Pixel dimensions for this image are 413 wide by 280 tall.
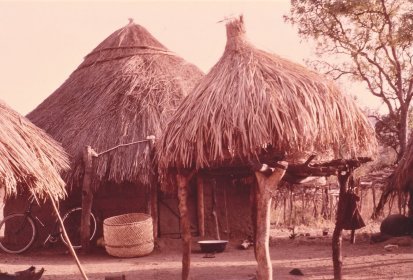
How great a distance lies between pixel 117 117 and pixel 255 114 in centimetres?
616

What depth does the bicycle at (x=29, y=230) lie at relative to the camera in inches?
414

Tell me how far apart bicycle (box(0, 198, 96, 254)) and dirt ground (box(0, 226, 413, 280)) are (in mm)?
317

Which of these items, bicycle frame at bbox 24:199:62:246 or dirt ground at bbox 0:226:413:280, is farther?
bicycle frame at bbox 24:199:62:246

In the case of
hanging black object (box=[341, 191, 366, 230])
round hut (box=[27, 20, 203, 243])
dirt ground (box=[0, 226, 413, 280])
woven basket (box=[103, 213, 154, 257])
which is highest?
round hut (box=[27, 20, 203, 243])

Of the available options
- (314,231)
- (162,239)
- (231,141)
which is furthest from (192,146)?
(314,231)

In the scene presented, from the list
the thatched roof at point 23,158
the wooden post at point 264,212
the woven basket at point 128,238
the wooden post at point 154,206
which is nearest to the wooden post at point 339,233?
the wooden post at point 264,212

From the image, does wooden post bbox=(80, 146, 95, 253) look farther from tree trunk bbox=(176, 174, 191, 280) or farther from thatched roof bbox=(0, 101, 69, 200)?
tree trunk bbox=(176, 174, 191, 280)

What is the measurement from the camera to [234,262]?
8812 mm

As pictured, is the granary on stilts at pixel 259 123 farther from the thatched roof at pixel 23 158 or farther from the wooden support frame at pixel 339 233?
the thatched roof at pixel 23 158

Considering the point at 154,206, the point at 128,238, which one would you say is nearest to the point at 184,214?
the point at 128,238

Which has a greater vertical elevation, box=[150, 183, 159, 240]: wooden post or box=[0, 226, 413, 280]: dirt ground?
box=[150, 183, 159, 240]: wooden post

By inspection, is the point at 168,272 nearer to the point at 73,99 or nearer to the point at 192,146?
the point at 192,146

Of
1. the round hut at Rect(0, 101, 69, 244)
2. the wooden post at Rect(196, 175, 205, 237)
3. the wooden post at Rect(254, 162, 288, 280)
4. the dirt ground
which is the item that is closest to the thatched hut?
the dirt ground

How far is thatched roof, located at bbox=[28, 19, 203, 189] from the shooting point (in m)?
10.3
